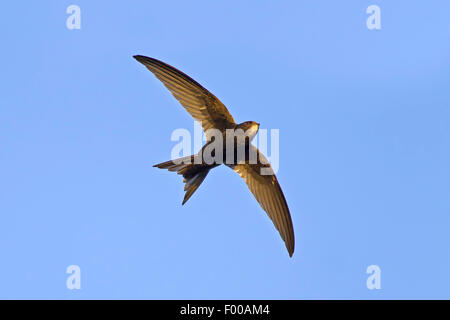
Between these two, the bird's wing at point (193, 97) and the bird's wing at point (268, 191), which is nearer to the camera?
the bird's wing at point (193, 97)

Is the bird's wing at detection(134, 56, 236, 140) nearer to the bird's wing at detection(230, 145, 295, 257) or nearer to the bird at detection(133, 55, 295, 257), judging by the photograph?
the bird at detection(133, 55, 295, 257)

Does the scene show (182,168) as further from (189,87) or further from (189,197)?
(189,87)

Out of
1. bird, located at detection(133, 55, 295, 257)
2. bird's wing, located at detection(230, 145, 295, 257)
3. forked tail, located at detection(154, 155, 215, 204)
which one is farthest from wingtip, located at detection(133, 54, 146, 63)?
bird's wing, located at detection(230, 145, 295, 257)

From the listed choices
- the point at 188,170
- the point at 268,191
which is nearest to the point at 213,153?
the point at 188,170

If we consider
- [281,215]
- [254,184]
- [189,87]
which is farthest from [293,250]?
[189,87]

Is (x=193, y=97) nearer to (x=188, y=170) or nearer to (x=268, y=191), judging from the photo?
(x=188, y=170)

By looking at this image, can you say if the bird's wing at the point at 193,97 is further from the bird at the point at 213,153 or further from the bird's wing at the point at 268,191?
the bird's wing at the point at 268,191

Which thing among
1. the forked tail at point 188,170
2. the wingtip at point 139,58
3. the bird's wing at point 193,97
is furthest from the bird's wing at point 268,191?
the wingtip at point 139,58
